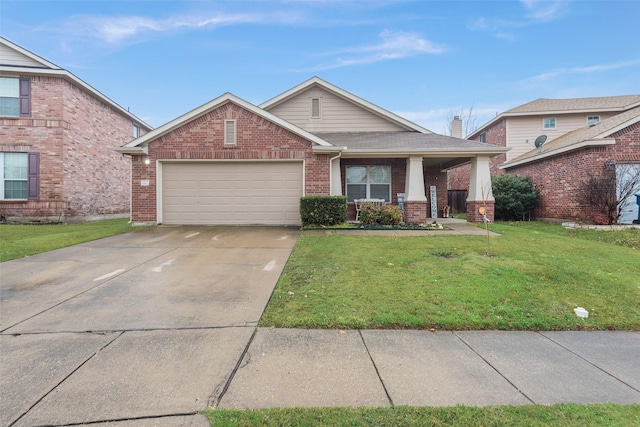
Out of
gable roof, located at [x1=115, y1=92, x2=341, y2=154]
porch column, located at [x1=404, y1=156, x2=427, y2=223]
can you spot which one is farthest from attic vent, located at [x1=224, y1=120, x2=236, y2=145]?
porch column, located at [x1=404, y1=156, x2=427, y2=223]

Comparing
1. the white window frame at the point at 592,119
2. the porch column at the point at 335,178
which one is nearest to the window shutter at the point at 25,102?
the porch column at the point at 335,178

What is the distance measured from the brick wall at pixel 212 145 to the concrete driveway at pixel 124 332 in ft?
15.1

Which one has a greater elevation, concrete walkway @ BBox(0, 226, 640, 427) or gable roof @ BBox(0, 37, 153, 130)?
gable roof @ BBox(0, 37, 153, 130)

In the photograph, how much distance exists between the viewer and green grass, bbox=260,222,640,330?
3.50m

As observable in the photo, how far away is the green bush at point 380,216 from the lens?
10.6 metres

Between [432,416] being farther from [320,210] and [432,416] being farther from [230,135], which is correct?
[230,135]

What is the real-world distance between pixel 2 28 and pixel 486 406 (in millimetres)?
21859

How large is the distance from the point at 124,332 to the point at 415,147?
10.7 meters

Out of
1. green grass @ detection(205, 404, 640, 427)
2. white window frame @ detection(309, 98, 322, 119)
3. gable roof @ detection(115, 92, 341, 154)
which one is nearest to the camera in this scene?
green grass @ detection(205, 404, 640, 427)

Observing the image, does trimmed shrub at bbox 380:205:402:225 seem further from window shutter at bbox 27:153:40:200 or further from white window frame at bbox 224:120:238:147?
window shutter at bbox 27:153:40:200

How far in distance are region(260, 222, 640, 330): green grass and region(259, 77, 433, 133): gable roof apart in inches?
343

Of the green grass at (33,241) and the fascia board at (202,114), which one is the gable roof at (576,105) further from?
the green grass at (33,241)

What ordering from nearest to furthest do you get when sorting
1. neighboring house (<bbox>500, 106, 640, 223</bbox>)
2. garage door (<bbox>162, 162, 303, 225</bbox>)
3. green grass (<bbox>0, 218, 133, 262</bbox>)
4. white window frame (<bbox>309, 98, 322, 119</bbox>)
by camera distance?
green grass (<bbox>0, 218, 133, 262</bbox>)
garage door (<bbox>162, 162, 303, 225</bbox>)
neighboring house (<bbox>500, 106, 640, 223</bbox>)
white window frame (<bbox>309, 98, 322, 119</bbox>)

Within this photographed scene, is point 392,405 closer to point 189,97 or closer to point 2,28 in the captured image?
point 2,28
